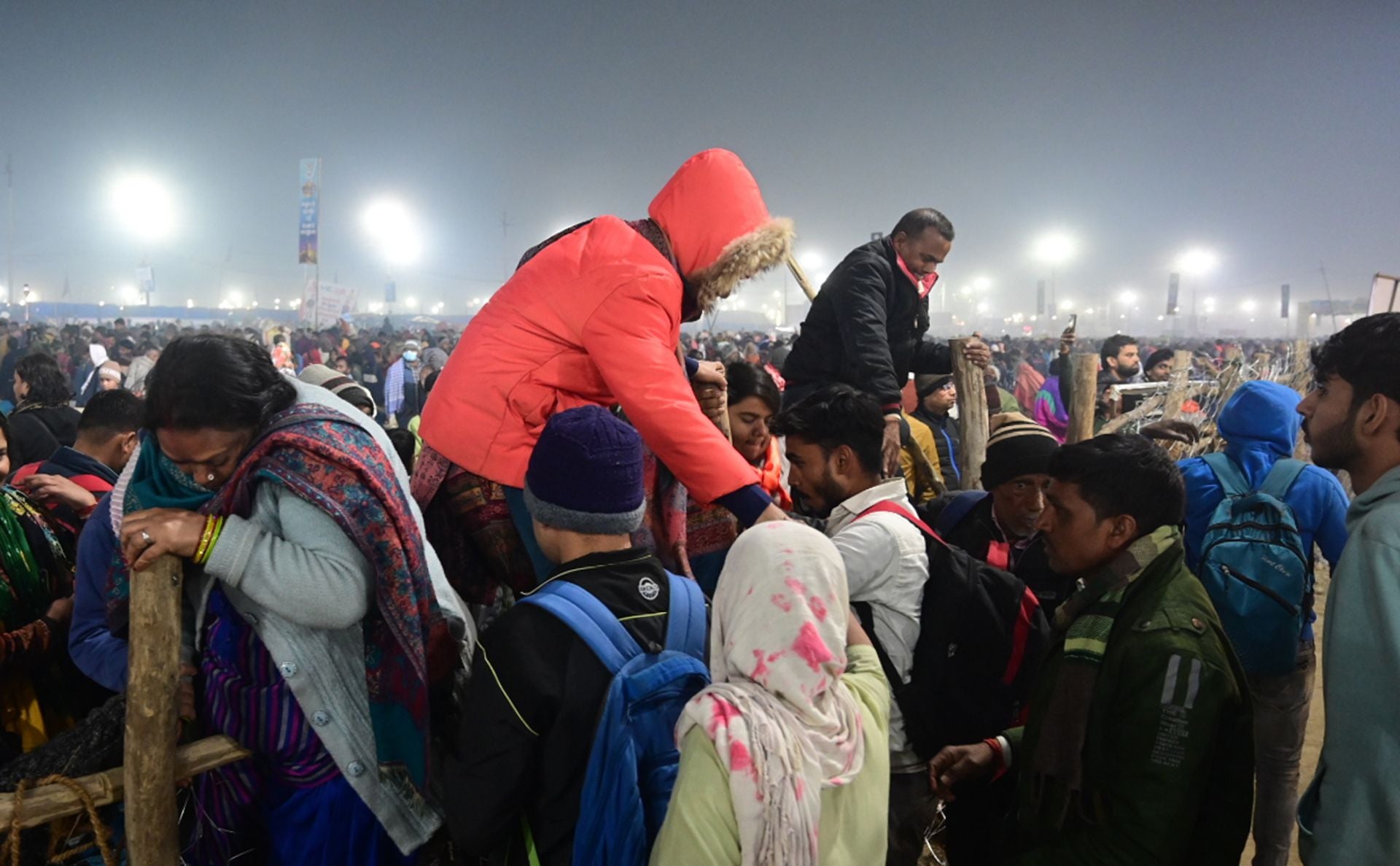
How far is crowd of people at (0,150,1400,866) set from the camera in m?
1.64

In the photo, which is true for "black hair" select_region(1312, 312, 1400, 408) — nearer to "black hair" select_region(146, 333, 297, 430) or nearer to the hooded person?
the hooded person

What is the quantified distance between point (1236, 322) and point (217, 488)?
149m

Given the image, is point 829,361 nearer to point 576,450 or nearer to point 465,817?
point 576,450

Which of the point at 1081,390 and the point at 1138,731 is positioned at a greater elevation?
the point at 1081,390

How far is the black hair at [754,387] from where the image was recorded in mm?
4328

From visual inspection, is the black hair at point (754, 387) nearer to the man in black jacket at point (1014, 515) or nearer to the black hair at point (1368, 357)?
the man in black jacket at point (1014, 515)

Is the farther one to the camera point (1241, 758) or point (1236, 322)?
point (1236, 322)

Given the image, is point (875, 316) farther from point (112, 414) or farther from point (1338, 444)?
point (112, 414)

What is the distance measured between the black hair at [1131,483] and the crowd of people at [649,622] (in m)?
0.01

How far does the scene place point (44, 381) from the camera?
20.3ft

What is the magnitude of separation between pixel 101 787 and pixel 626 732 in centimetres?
131

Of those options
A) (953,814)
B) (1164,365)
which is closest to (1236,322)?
(1164,365)

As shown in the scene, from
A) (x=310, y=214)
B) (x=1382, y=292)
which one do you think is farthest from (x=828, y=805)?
(x=310, y=214)

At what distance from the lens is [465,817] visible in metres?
1.81
